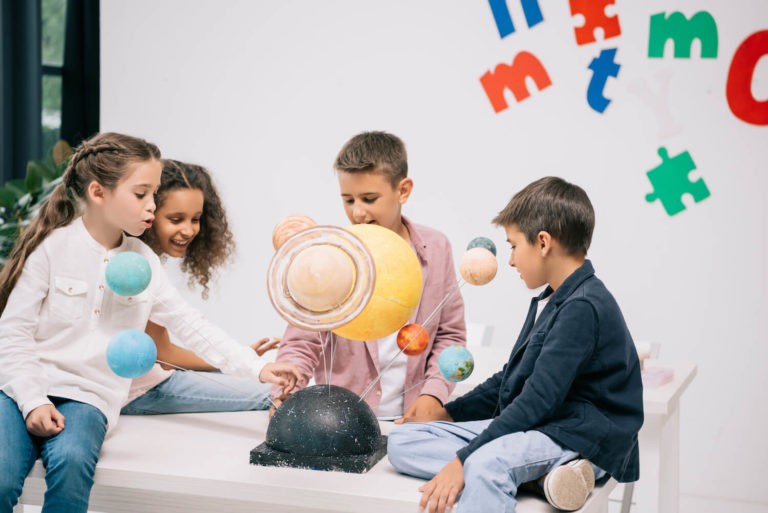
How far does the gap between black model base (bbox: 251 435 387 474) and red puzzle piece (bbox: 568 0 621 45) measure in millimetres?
2440

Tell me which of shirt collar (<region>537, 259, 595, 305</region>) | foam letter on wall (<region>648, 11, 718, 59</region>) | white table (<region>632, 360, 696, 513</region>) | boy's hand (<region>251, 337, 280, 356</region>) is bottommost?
white table (<region>632, 360, 696, 513</region>)

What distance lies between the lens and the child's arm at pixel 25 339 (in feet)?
5.75

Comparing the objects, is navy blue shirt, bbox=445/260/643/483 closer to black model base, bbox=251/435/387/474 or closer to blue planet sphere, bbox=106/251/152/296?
black model base, bbox=251/435/387/474

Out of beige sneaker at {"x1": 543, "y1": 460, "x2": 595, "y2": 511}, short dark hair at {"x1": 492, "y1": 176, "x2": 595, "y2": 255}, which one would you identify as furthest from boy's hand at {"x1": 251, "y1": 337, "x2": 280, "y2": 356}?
beige sneaker at {"x1": 543, "y1": 460, "x2": 595, "y2": 511}

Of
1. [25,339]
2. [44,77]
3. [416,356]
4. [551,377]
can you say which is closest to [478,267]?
[551,377]

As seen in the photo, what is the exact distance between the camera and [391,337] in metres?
2.27

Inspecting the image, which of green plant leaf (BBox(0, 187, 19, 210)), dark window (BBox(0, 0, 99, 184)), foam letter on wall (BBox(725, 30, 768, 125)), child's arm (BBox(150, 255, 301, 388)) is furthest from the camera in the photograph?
dark window (BBox(0, 0, 99, 184))

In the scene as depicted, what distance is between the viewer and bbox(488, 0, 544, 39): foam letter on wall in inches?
145

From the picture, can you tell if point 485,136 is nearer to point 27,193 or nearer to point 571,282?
point 27,193

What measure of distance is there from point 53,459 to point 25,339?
281mm

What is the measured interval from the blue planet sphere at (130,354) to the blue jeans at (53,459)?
0.21 metres

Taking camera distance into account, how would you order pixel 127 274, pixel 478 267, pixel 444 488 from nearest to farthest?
pixel 444 488, pixel 127 274, pixel 478 267

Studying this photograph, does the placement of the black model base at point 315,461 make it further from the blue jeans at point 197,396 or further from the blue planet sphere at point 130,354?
the blue jeans at point 197,396

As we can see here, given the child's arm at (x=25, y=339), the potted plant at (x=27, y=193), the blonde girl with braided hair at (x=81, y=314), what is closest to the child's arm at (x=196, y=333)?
the blonde girl with braided hair at (x=81, y=314)
